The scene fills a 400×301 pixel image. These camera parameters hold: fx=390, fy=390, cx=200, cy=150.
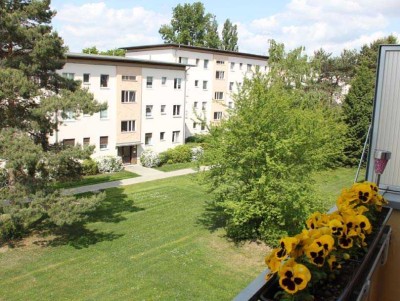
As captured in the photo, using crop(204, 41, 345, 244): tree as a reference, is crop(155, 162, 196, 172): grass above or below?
below

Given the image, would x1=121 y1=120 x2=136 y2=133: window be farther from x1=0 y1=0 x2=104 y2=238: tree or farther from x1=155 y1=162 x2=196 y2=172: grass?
x1=0 y1=0 x2=104 y2=238: tree

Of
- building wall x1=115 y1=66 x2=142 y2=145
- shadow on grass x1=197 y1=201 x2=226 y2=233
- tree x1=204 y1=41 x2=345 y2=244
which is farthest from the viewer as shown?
building wall x1=115 y1=66 x2=142 y2=145

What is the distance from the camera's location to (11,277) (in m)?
14.7

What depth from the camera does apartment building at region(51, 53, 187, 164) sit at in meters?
29.6

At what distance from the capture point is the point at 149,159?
3434 cm

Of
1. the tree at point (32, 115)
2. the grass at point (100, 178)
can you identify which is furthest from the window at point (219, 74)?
the tree at point (32, 115)

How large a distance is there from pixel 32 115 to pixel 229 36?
2468 inches

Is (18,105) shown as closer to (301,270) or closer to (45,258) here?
(45,258)

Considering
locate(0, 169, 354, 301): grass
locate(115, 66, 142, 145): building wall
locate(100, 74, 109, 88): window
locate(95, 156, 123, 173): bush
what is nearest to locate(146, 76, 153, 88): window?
locate(115, 66, 142, 145): building wall

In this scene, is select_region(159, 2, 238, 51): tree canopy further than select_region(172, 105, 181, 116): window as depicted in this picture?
Yes

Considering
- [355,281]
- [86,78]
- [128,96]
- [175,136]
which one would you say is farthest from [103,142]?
[355,281]

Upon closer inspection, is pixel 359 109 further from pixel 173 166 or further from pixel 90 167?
pixel 90 167

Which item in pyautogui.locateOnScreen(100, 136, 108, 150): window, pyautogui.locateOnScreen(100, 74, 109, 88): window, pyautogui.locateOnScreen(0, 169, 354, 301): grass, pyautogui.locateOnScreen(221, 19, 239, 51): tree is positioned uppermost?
pyautogui.locateOnScreen(221, 19, 239, 51): tree

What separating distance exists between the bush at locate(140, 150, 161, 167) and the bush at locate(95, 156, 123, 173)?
2699mm
